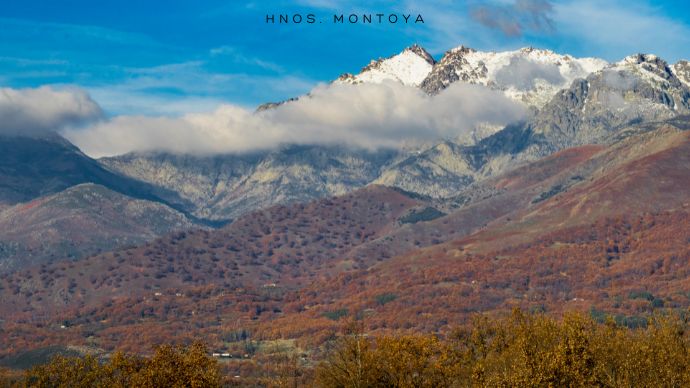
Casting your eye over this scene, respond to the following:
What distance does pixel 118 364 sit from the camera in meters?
141

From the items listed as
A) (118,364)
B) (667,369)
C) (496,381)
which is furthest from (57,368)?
(667,369)

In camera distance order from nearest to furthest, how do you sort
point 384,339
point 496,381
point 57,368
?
1. point 496,381
2. point 57,368
3. point 384,339

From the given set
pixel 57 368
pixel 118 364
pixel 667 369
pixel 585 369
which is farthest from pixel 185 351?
pixel 667 369

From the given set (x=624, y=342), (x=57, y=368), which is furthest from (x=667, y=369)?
(x=57, y=368)

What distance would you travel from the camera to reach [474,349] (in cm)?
19612

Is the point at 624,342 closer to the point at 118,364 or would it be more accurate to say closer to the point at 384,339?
the point at 384,339

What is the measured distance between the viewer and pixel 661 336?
161250 millimetres

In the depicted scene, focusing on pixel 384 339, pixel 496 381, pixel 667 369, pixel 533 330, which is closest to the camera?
pixel 496 381

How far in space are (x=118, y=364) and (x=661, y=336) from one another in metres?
87.8

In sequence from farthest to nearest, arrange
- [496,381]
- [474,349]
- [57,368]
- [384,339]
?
[474,349], [384,339], [57,368], [496,381]

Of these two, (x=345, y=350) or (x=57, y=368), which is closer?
(x=57, y=368)

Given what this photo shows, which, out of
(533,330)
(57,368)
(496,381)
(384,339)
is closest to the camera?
(496,381)

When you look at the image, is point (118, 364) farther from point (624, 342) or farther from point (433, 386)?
point (624, 342)

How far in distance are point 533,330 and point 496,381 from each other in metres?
49.9
